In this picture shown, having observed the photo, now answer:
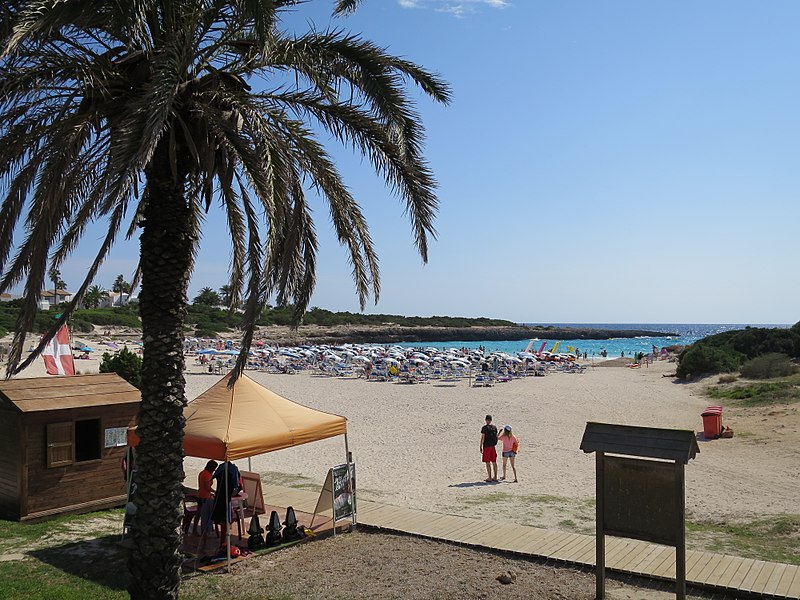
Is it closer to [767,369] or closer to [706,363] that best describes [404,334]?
[706,363]

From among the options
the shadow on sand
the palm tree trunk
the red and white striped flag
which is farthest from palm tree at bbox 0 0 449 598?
the shadow on sand

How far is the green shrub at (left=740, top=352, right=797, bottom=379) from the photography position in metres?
31.7

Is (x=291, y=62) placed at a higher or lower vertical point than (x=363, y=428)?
higher

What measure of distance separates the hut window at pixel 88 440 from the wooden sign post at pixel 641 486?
24.8ft

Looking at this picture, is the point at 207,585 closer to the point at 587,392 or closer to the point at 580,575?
the point at 580,575

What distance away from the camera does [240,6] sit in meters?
5.71

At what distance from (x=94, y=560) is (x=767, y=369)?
3207 cm

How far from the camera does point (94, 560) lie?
7.96 metres

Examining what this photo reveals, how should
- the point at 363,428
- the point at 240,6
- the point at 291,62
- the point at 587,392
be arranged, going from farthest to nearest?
the point at 587,392 → the point at 363,428 → the point at 291,62 → the point at 240,6

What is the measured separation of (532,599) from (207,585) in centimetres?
348

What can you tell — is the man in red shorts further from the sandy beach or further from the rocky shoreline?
the rocky shoreline

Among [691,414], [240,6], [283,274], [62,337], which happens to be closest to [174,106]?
[240,6]

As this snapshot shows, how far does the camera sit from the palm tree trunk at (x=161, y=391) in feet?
20.0

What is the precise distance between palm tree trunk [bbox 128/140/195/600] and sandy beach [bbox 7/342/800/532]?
5.70m
